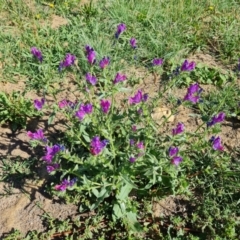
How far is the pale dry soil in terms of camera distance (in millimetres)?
2502

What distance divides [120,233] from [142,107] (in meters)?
0.85

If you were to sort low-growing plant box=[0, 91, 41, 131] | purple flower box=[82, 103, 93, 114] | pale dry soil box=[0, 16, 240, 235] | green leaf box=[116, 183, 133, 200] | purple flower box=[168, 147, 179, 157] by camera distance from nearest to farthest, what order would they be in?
purple flower box=[82, 103, 93, 114]
purple flower box=[168, 147, 179, 157]
green leaf box=[116, 183, 133, 200]
pale dry soil box=[0, 16, 240, 235]
low-growing plant box=[0, 91, 41, 131]

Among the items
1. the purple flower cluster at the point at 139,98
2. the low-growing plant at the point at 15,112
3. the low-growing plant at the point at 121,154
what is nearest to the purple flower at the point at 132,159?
the low-growing plant at the point at 121,154

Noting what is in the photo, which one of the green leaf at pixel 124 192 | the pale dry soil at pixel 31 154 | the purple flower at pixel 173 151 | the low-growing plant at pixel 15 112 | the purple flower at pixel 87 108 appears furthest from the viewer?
the low-growing plant at pixel 15 112

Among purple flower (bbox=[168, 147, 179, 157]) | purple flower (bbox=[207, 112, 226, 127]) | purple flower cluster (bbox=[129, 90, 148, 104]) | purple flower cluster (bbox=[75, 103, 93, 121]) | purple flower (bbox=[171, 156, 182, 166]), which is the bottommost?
purple flower (bbox=[171, 156, 182, 166])

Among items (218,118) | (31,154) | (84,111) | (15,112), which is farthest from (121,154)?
(15,112)

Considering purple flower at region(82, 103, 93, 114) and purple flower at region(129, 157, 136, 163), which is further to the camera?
purple flower at region(129, 157, 136, 163)

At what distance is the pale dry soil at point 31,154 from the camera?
2.50 m

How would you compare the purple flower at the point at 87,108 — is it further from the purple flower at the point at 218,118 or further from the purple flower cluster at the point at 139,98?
the purple flower at the point at 218,118

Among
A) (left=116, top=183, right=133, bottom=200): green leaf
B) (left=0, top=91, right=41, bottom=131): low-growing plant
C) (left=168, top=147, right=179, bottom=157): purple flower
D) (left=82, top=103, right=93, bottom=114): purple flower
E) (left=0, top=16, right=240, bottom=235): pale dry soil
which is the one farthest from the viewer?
(left=0, top=91, right=41, bottom=131): low-growing plant

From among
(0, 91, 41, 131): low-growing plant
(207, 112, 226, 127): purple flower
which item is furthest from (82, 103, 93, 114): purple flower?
(0, 91, 41, 131): low-growing plant

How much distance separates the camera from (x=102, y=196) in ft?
7.44

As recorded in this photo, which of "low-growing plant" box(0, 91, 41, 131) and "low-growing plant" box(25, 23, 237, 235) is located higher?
"low-growing plant" box(25, 23, 237, 235)

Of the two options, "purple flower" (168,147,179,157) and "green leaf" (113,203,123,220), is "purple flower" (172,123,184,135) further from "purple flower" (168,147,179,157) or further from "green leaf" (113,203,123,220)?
"green leaf" (113,203,123,220)
